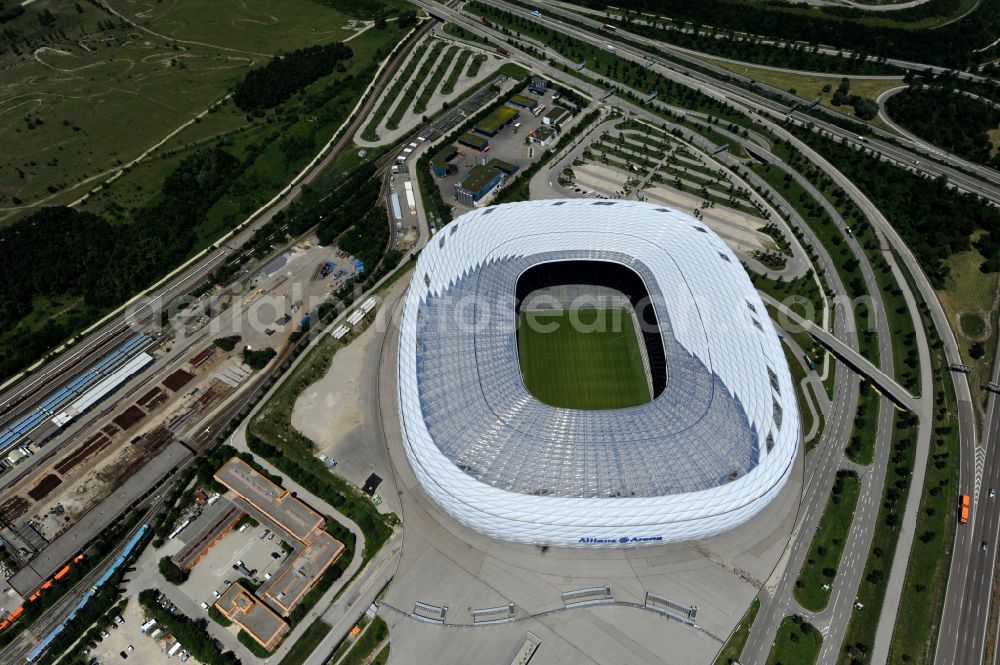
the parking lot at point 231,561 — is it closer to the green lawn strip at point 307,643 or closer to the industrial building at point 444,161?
the green lawn strip at point 307,643

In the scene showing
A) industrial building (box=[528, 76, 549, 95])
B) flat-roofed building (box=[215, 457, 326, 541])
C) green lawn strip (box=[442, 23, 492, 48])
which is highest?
green lawn strip (box=[442, 23, 492, 48])

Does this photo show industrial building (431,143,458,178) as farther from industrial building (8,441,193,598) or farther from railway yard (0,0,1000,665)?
industrial building (8,441,193,598)

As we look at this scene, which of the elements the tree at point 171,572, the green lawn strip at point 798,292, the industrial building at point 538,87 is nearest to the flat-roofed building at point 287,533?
the tree at point 171,572

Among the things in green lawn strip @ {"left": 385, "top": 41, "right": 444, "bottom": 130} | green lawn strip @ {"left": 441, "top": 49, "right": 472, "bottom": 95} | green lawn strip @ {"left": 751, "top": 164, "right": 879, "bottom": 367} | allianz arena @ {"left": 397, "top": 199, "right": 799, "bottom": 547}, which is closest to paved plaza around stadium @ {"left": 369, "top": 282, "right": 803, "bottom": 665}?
allianz arena @ {"left": 397, "top": 199, "right": 799, "bottom": 547}

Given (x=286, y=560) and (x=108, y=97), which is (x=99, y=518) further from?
(x=108, y=97)

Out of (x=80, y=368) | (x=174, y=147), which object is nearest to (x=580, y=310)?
(x=80, y=368)

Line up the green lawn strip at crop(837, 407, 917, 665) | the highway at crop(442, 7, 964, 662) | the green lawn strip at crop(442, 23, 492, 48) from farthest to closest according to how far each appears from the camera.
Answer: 1. the green lawn strip at crop(442, 23, 492, 48)
2. the highway at crop(442, 7, 964, 662)
3. the green lawn strip at crop(837, 407, 917, 665)

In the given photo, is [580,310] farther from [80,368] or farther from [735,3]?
[735,3]
